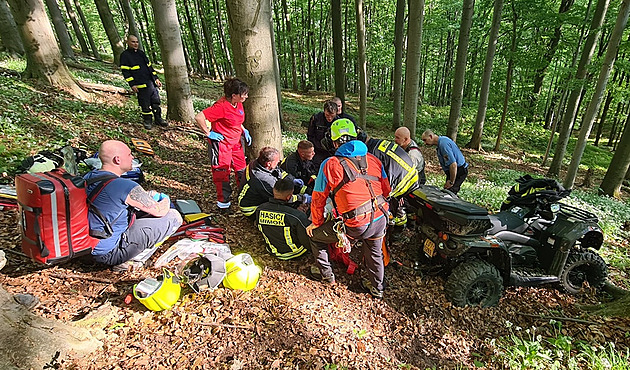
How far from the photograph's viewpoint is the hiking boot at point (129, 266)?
12.1 feet

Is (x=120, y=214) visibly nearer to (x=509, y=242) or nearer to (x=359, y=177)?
(x=359, y=177)

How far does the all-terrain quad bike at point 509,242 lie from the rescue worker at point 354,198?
0.87 meters

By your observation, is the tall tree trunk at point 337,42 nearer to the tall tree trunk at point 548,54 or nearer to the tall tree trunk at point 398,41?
the tall tree trunk at point 398,41

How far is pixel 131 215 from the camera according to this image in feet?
12.4

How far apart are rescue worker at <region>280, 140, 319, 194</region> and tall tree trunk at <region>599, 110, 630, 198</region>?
10912 mm

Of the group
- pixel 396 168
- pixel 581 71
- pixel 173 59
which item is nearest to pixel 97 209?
pixel 396 168

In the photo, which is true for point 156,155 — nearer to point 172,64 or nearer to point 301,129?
point 172,64

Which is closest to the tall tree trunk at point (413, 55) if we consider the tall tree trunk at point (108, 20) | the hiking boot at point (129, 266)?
the hiking boot at point (129, 266)

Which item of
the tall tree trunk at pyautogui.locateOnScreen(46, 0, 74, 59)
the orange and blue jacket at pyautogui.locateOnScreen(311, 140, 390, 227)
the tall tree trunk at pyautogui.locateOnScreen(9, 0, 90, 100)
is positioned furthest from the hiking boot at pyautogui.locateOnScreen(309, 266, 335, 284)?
the tall tree trunk at pyautogui.locateOnScreen(46, 0, 74, 59)

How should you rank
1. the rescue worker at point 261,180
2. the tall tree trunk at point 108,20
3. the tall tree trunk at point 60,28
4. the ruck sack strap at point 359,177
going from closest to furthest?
the ruck sack strap at point 359,177
the rescue worker at point 261,180
the tall tree trunk at point 108,20
the tall tree trunk at point 60,28

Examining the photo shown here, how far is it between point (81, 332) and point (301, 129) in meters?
12.5

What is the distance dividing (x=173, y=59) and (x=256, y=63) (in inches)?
195

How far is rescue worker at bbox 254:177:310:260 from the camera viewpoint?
4.32m

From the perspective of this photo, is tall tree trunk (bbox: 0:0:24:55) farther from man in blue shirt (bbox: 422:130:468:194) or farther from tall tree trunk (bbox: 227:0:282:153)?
man in blue shirt (bbox: 422:130:468:194)
